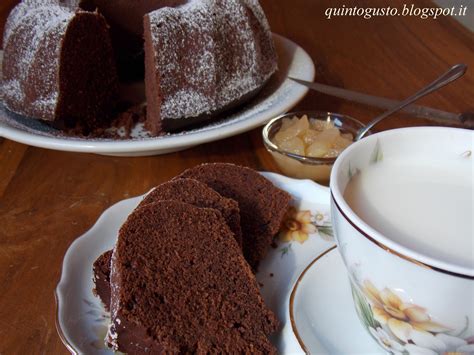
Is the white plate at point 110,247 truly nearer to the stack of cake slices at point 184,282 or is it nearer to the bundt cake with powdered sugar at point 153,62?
the stack of cake slices at point 184,282

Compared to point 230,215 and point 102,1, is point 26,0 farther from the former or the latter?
point 230,215

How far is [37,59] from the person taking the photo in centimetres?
149

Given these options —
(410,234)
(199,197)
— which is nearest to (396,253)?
(410,234)

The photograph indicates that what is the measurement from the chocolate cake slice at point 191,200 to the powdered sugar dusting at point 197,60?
49 cm

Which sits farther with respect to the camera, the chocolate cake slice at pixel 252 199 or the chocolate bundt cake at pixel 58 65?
the chocolate bundt cake at pixel 58 65

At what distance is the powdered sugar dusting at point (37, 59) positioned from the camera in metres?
1.49

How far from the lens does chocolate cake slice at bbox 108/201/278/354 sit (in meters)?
0.77

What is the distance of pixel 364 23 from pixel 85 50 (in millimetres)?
→ 1523

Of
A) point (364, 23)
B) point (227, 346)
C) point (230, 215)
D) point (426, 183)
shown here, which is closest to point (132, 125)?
point (230, 215)

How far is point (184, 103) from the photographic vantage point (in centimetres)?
148

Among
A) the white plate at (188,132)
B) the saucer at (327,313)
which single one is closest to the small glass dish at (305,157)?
the white plate at (188,132)

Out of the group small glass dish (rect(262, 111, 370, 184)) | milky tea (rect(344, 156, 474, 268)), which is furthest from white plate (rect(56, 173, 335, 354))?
milky tea (rect(344, 156, 474, 268))

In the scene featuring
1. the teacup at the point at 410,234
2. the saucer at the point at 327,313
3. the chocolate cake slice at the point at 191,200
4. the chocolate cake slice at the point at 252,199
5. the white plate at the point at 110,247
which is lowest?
the white plate at the point at 110,247

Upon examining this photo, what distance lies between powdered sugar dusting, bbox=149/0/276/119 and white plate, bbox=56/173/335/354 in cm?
42
